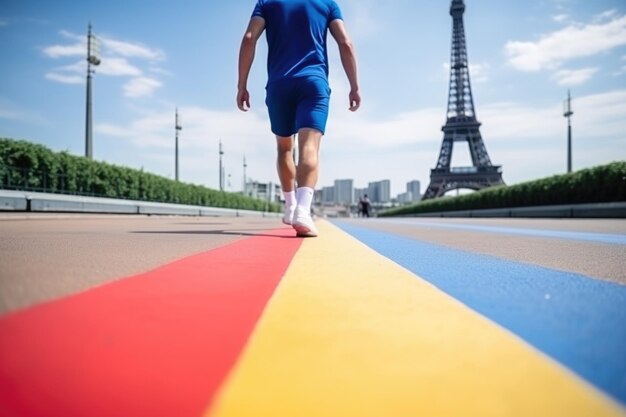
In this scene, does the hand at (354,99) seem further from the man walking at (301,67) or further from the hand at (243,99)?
the hand at (243,99)

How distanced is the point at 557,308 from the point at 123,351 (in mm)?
964

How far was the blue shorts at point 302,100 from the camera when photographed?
3.90 m

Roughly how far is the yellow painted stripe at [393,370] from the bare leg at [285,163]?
3.65m

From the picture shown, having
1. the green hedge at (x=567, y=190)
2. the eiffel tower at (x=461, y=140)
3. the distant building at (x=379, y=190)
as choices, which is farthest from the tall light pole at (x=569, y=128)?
the distant building at (x=379, y=190)

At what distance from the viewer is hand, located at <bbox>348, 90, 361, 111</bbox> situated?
14.5 ft

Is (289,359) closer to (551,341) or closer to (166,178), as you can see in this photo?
(551,341)

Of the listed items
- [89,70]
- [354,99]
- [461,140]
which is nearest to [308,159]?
[354,99]

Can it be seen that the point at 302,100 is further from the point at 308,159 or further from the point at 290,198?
the point at 290,198

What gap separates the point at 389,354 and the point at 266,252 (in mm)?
1817

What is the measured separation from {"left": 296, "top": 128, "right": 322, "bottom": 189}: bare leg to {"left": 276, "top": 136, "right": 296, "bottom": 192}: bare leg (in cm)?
67

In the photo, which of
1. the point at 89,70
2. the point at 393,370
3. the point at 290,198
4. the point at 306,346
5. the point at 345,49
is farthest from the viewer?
the point at 89,70

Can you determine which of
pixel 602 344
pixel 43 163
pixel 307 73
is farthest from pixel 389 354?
pixel 43 163

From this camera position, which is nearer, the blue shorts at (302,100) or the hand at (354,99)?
the blue shorts at (302,100)

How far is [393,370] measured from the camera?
67 centimetres
